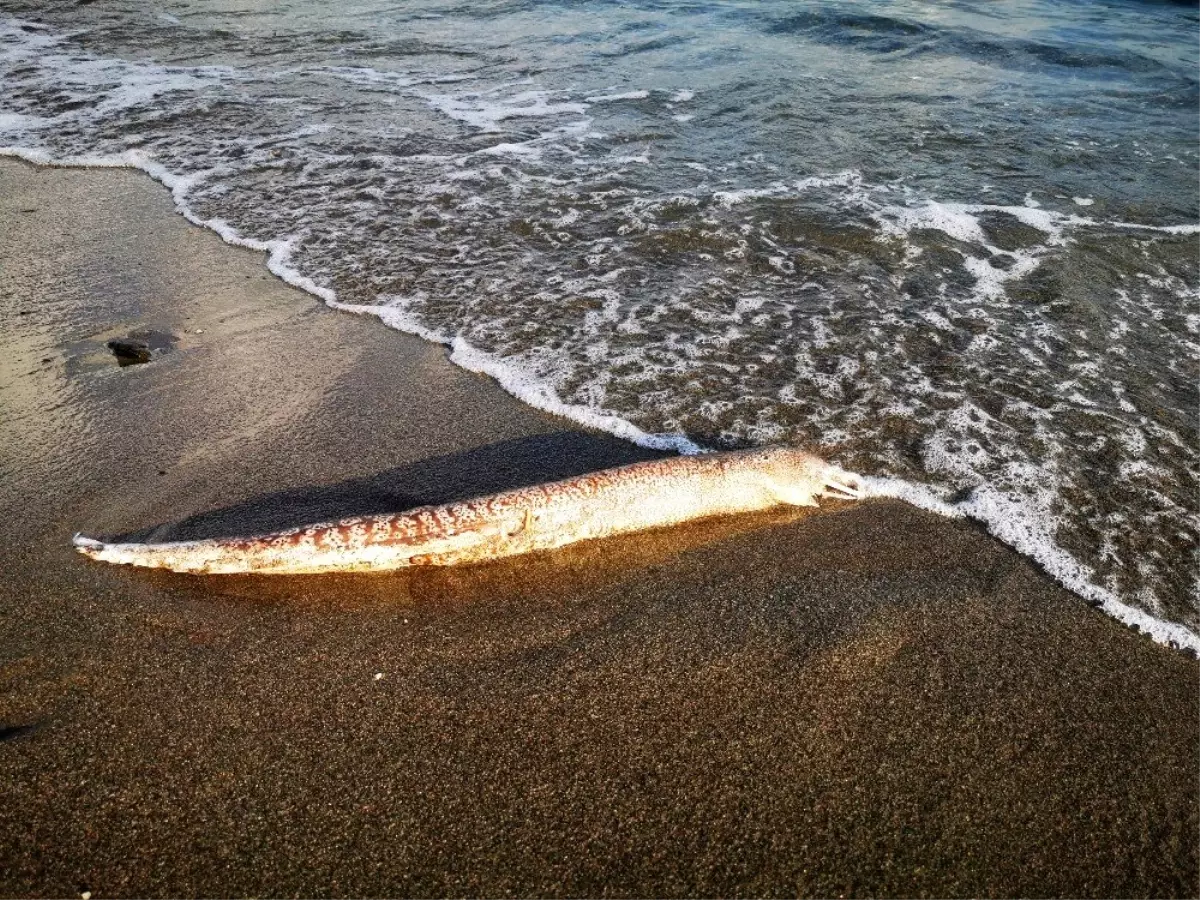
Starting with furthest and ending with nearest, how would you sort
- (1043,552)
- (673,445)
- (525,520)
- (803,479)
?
(673,445) → (803,479) → (1043,552) → (525,520)

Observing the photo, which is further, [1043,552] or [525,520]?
[1043,552]

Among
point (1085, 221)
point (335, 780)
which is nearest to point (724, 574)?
point (335, 780)

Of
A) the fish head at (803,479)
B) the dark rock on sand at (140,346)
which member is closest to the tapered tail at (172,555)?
the dark rock on sand at (140,346)

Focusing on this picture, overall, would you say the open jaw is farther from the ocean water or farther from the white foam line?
the ocean water

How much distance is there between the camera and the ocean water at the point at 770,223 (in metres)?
3.98

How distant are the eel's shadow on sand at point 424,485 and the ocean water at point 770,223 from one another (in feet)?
0.99

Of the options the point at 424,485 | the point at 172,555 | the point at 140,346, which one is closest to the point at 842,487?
the point at 424,485

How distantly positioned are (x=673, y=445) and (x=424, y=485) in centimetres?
125

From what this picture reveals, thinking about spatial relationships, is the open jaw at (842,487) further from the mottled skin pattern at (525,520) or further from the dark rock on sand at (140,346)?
the dark rock on sand at (140,346)

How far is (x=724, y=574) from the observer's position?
3.20 meters

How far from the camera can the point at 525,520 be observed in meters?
3.15

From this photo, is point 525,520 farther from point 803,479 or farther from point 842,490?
point 842,490

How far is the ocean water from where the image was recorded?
3.98m

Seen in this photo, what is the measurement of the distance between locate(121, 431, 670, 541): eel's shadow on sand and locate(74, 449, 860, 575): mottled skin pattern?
0.27 m
